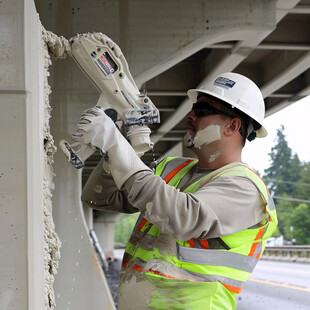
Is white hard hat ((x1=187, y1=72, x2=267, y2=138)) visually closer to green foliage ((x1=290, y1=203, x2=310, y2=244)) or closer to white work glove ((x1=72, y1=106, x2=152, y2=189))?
white work glove ((x1=72, y1=106, x2=152, y2=189))

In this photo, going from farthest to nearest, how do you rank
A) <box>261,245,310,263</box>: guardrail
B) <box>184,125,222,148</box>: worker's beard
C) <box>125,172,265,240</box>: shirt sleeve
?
<box>261,245,310,263</box>: guardrail, <box>184,125,222,148</box>: worker's beard, <box>125,172,265,240</box>: shirt sleeve

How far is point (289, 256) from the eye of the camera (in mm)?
29906

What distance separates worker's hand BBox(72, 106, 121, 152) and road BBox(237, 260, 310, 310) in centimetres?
1023

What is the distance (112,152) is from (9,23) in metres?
0.81

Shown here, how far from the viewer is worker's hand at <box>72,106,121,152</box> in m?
2.72

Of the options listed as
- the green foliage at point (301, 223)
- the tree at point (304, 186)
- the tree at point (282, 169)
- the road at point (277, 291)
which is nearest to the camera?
the road at point (277, 291)

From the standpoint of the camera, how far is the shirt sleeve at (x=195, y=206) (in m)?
2.61

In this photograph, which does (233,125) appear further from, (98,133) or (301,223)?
(301,223)

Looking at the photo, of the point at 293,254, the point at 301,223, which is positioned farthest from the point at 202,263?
the point at 301,223

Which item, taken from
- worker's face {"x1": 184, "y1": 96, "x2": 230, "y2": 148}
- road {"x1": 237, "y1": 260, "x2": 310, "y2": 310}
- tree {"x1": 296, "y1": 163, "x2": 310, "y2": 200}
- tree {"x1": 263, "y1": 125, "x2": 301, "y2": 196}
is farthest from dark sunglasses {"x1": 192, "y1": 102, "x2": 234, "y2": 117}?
tree {"x1": 263, "y1": 125, "x2": 301, "y2": 196}

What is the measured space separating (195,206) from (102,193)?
0.85m

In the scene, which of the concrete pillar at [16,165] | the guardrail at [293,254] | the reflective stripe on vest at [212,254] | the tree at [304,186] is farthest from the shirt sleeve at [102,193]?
the tree at [304,186]

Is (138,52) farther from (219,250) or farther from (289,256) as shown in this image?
(289,256)

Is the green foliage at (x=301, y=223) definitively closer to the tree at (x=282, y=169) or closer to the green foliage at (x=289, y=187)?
the green foliage at (x=289, y=187)
